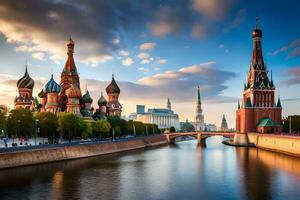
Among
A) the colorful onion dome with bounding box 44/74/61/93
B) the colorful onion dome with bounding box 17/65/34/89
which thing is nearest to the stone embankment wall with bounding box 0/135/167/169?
the colorful onion dome with bounding box 44/74/61/93

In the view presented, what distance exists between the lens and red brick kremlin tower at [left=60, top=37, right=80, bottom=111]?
392ft

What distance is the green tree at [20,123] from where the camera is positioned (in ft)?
249

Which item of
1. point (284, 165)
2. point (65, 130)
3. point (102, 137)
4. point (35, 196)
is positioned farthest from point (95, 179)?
point (102, 137)

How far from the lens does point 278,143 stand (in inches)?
3565

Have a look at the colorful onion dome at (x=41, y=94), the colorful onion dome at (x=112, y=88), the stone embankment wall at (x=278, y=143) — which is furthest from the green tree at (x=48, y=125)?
the colorful onion dome at (x=112, y=88)

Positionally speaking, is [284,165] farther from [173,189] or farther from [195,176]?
[173,189]

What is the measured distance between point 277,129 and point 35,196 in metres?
96.0

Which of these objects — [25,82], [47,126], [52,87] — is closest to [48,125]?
[47,126]

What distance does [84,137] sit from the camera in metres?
96.6

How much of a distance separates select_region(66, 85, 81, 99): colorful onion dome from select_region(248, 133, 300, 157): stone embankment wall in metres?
55.6

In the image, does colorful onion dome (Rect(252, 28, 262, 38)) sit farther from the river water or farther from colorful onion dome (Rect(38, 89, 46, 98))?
the river water

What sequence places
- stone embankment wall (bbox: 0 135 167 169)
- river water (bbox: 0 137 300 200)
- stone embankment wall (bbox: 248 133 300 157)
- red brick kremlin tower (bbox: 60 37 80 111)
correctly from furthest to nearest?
red brick kremlin tower (bbox: 60 37 80 111) → stone embankment wall (bbox: 248 133 300 157) → stone embankment wall (bbox: 0 135 167 169) → river water (bbox: 0 137 300 200)

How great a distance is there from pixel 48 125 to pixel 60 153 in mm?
20585

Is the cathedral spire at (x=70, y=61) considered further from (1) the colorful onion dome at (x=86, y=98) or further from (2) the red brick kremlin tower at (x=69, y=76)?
(1) the colorful onion dome at (x=86, y=98)
